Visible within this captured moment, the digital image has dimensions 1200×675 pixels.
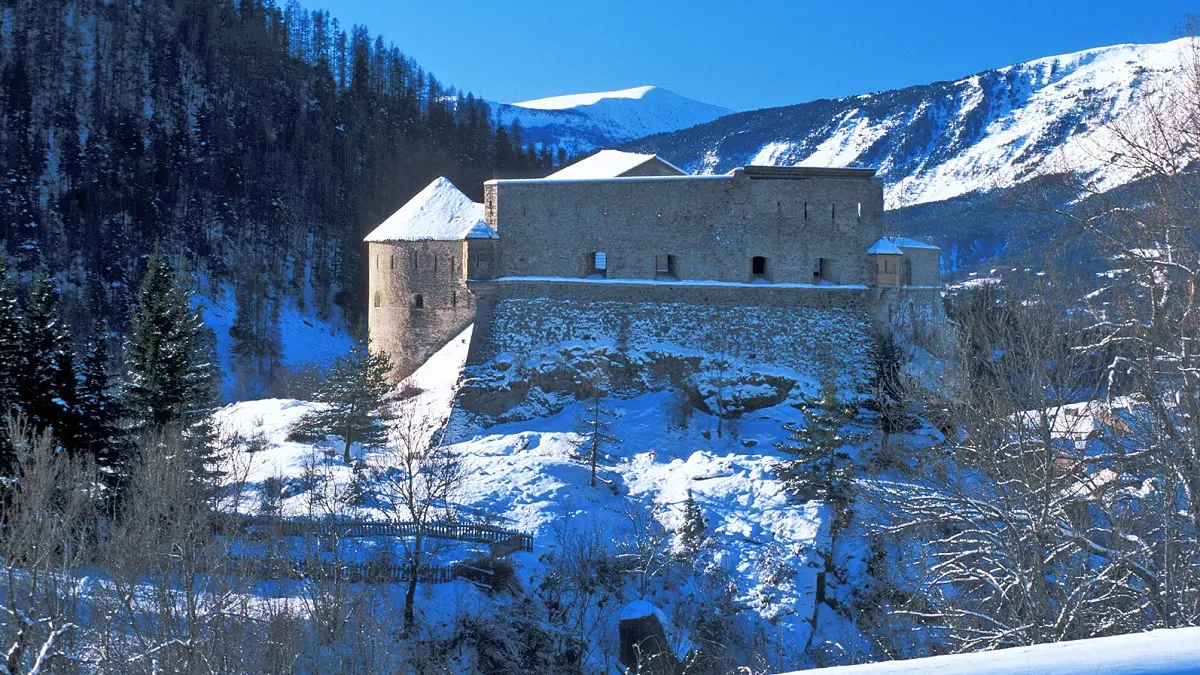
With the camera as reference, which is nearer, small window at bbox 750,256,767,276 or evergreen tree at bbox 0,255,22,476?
evergreen tree at bbox 0,255,22,476

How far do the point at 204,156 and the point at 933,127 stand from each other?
92.4 metres

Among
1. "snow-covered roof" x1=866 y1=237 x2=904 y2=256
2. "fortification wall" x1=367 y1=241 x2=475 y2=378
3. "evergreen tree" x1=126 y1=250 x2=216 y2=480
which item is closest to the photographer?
"evergreen tree" x1=126 y1=250 x2=216 y2=480

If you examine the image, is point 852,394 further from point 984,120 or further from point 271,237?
point 984,120

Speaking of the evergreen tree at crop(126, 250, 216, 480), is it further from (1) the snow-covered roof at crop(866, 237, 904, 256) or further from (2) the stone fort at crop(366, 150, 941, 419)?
(1) the snow-covered roof at crop(866, 237, 904, 256)

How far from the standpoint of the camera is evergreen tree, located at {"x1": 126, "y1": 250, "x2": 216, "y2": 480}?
2177 cm

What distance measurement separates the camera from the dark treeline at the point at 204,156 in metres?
60.6

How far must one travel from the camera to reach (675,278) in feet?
98.4

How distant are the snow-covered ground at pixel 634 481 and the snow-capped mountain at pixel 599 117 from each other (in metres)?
119

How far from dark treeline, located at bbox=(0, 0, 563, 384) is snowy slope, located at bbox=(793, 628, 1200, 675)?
5519 cm

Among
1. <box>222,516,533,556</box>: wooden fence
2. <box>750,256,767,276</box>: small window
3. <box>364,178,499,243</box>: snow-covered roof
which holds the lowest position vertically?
<box>222,516,533,556</box>: wooden fence

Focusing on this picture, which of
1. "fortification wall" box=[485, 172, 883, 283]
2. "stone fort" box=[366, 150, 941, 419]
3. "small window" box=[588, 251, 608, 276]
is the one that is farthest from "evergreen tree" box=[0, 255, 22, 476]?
"small window" box=[588, 251, 608, 276]

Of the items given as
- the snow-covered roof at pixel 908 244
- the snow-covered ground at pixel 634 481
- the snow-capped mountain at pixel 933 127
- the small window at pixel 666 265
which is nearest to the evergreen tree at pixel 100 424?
the snow-covered ground at pixel 634 481

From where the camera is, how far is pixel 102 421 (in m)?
20.6

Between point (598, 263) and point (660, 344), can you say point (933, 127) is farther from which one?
point (660, 344)
